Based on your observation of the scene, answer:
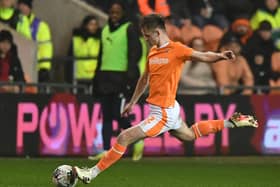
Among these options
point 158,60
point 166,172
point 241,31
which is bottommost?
point 166,172

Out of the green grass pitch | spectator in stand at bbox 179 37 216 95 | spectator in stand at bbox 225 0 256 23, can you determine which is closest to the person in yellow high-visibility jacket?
spectator in stand at bbox 179 37 216 95

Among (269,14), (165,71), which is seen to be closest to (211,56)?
(165,71)

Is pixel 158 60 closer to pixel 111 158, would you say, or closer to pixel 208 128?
pixel 208 128

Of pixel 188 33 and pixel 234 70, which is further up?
pixel 188 33

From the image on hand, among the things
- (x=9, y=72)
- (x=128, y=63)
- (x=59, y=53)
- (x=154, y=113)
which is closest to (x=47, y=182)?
(x=154, y=113)

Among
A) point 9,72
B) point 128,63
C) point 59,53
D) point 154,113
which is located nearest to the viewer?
point 154,113

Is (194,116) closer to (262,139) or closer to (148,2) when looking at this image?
(262,139)

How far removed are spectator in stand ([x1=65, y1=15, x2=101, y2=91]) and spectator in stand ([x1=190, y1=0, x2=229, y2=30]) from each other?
2.70m

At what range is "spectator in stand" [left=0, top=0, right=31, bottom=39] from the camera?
18.9 metres

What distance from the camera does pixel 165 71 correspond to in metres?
12.0

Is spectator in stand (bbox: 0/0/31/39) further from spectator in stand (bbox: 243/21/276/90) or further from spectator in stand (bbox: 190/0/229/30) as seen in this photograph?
spectator in stand (bbox: 243/21/276/90)

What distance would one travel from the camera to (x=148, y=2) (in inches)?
814

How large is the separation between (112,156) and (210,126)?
161 cm

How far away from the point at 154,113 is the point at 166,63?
625mm
